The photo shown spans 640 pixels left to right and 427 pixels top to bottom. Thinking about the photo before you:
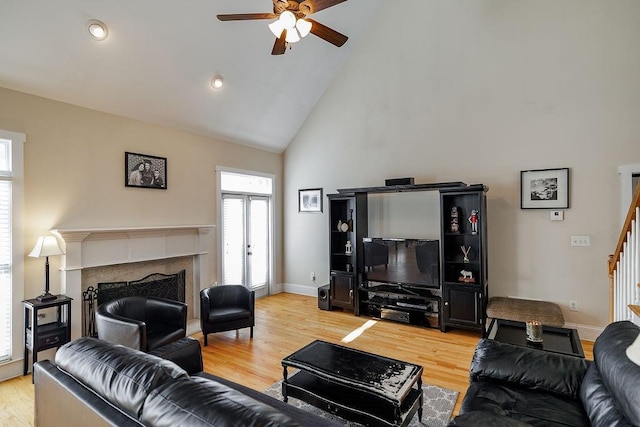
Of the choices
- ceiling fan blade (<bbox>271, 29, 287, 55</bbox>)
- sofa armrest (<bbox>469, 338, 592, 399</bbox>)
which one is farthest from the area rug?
ceiling fan blade (<bbox>271, 29, 287, 55</bbox>)

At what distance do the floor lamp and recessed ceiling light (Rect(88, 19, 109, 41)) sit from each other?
2.05 m

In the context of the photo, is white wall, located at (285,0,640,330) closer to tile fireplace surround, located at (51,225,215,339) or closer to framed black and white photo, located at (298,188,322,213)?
framed black and white photo, located at (298,188,322,213)

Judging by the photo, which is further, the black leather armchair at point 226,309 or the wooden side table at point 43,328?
the black leather armchair at point 226,309

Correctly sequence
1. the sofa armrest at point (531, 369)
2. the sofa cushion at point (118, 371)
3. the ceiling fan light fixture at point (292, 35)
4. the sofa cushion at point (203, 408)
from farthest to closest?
the ceiling fan light fixture at point (292, 35) < the sofa armrest at point (531, 369) < the sofa cushion at point (118, 371) < the sofa cushion at point (203, 408)

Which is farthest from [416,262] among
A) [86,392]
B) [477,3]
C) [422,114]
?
[86,392]

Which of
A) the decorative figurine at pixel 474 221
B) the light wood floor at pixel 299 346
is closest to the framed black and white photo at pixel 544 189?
the decorative figurine at pixel 474 221

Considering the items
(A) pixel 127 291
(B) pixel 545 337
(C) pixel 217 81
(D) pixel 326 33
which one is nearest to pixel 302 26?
(D) pixel 326 33

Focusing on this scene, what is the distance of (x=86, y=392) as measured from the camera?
1470 millimetres

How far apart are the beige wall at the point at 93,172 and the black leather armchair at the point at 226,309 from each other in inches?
43.6

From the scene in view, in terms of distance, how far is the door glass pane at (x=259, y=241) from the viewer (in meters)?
6.12

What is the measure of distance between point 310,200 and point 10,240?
13.9ft

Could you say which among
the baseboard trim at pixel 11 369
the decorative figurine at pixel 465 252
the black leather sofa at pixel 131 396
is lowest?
the baseboard trim at pixel 11 369

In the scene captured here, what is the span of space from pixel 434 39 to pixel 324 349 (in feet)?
14.9

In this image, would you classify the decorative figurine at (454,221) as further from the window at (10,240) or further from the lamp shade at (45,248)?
the window at (10,240)
